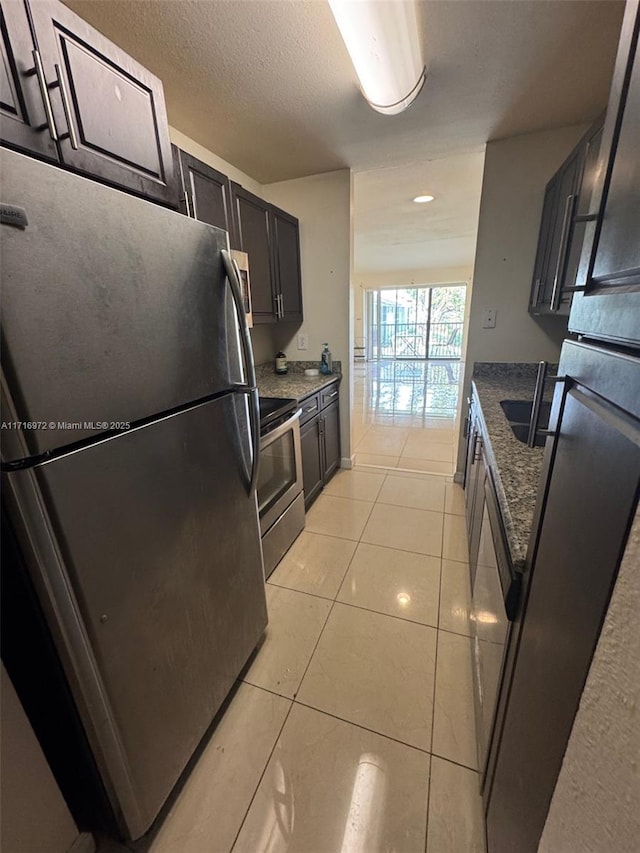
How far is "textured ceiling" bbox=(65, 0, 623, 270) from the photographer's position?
1.27 metres

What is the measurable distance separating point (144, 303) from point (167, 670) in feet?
3.27

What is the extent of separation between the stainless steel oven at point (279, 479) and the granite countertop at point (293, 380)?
0.18 metres

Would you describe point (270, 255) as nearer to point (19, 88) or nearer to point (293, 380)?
point (293, 380)

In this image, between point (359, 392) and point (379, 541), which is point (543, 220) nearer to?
point (379, 541)

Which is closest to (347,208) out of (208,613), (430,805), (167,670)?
(208,613)

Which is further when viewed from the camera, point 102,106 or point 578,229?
point 578,229

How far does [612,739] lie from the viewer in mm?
358

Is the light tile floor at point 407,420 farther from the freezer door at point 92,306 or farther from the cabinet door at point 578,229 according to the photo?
the freezer door at point 92,306

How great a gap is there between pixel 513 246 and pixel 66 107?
2480 mm

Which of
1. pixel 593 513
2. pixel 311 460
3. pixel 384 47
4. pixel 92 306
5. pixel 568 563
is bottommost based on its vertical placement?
Result: pixel 311 460

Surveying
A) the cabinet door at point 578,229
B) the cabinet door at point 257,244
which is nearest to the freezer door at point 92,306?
the cabinet door at point 257,244

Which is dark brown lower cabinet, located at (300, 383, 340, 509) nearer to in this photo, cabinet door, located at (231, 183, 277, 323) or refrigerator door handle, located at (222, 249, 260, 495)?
cabinet door, located at (231, 183, 277, 323)

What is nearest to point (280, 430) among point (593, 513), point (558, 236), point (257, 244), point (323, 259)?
point (257, 244)

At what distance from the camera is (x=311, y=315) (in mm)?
2979
